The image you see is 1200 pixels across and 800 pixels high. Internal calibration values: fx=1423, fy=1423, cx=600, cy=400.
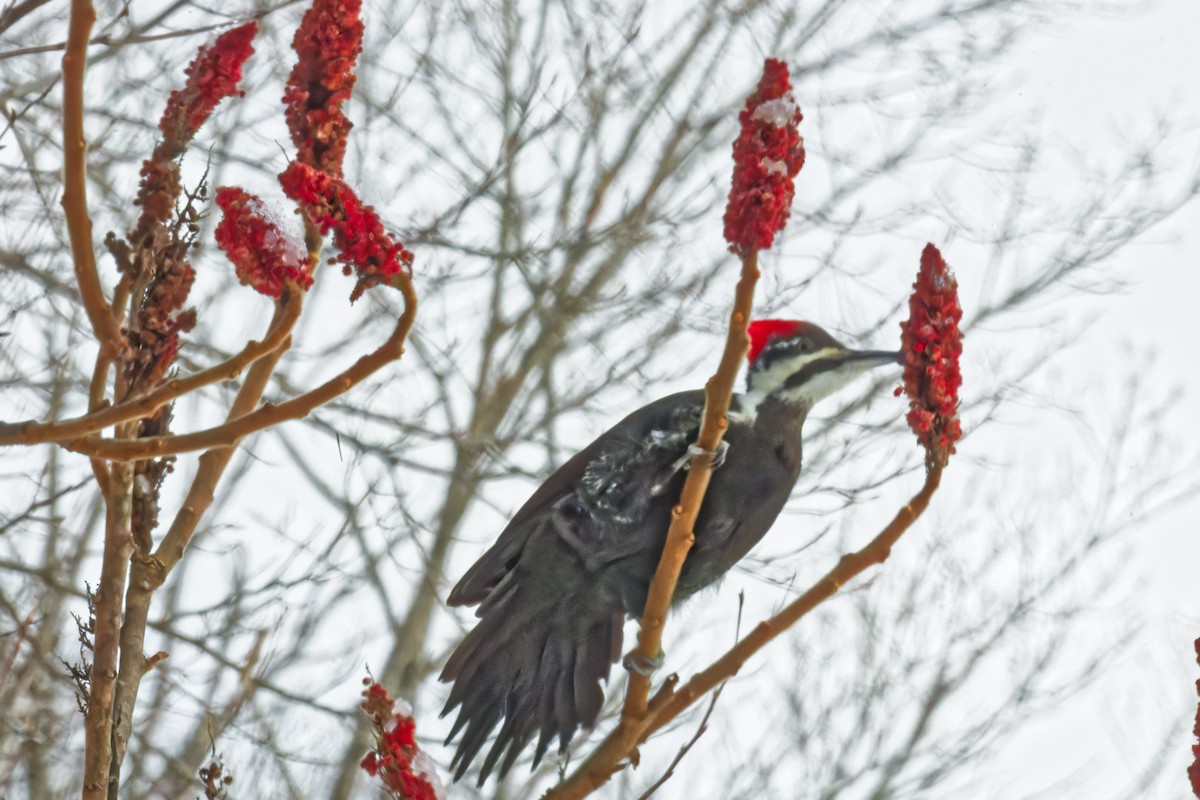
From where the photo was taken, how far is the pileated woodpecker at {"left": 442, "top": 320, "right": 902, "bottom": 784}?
2.65m

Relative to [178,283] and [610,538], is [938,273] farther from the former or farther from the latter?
[610,538]

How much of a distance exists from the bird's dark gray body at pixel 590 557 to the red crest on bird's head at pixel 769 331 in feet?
0.35

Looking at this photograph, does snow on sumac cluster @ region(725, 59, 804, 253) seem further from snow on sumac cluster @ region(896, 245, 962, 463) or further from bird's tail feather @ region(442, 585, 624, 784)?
bird's tail feather @ region(442, 585, 624, 784)

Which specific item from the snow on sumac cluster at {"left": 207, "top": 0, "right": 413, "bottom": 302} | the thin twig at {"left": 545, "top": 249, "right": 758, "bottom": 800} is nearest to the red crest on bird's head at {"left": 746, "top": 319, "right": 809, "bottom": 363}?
the thin twig at {"left": 545, "top": 249, "right": 758, "bottom": 800}

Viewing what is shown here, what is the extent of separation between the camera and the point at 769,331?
8.88 ft

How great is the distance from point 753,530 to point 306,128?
1.42 meters

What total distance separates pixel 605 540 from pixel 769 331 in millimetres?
505

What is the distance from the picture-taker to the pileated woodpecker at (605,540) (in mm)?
2648

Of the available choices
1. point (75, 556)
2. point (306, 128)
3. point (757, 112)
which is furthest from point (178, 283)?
point (75, 556)

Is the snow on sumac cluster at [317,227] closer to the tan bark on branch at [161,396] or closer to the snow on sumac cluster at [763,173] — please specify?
the tan bark on branch at [161,396]

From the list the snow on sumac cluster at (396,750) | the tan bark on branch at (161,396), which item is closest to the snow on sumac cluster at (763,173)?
the tan bark on branch at (161,396)

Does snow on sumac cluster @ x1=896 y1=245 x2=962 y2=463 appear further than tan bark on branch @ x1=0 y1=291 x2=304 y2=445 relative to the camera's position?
Yes

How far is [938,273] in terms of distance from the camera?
5.18 feet

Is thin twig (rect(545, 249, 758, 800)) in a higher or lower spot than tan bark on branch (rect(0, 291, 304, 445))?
lower
